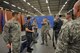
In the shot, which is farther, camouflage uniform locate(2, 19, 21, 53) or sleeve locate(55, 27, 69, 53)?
camouflage uniform locate(2, 19, 21, 53)

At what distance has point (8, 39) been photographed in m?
4.63

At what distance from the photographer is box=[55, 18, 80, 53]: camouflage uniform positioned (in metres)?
2.12

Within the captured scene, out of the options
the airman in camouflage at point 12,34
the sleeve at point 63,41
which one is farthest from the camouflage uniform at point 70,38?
the airman in camouflage at point 12,34

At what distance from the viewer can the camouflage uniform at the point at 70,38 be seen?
212 centimetres

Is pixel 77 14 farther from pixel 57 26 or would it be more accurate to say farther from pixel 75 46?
pixel 57 26

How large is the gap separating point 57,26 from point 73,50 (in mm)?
6909

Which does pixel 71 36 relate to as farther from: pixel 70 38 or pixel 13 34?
pixel 13 34

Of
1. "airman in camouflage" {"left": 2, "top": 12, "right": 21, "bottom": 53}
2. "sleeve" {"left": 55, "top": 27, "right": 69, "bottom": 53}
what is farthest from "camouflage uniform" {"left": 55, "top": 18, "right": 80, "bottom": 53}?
"airman in camouflage" {"left": 2, "top": 12, "right": 21, "bottom": 53}

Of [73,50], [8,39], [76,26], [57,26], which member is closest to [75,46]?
[73,50]

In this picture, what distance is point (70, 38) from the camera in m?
2.17

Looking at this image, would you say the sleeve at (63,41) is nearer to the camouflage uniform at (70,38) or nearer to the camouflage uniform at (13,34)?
the camouflage uniform at (70,38)

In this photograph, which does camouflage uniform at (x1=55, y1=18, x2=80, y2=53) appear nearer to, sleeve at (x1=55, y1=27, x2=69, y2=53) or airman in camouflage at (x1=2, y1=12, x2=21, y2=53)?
sleeve at (x1=55, y1=27, x2=69, y2=53)

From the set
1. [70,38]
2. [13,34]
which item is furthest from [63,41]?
[13,34]

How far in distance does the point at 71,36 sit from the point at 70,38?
1.4 inches
